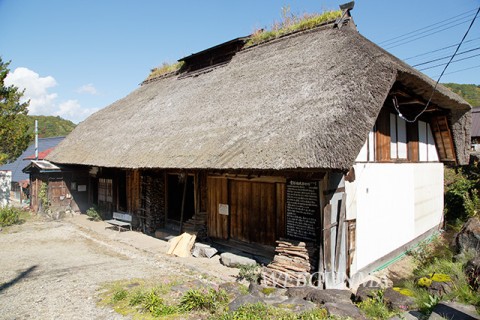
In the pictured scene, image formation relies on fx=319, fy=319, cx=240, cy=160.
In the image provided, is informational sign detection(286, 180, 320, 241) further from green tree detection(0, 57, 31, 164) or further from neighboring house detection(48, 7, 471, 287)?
green tree detection(0, 57, 31, 164)

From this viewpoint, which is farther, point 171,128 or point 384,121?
point 171,128

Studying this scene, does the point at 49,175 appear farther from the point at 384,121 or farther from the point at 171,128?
the point at 384,121

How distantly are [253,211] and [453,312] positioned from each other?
15.2 ft

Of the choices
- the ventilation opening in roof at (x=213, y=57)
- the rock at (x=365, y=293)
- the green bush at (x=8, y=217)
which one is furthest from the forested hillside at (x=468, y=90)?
the green bush at (x=8, y=217)

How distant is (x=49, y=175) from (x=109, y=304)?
11135mm

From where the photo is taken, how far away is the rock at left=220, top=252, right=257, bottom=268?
7.40 meters

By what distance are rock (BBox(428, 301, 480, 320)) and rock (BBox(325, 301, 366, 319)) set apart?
931mm

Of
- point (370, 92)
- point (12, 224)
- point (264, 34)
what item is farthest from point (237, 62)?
point (12, 224)

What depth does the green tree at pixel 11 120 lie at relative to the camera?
12.5 metres

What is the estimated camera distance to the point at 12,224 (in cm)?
1273

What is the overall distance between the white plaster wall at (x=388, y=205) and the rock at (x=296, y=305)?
233cm

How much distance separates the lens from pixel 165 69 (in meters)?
16.7

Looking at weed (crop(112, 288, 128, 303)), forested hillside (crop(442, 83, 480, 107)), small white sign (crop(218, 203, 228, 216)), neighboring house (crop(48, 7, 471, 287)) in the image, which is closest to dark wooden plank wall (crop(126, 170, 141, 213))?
neighboring house (crop(48, 7, 471, 287))

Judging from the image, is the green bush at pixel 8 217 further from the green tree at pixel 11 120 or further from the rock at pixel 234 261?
the rock at pixel 234 261
